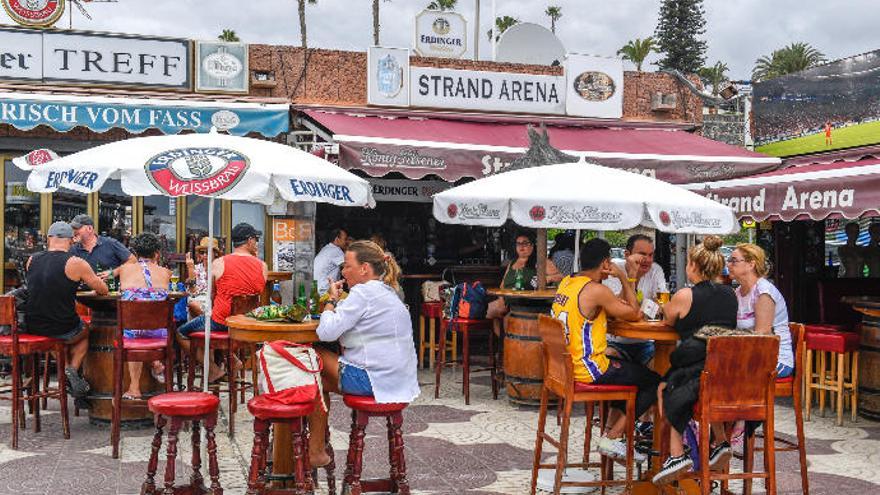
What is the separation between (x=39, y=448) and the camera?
702cm

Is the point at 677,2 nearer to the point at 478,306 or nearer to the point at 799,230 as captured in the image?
the point at 799,230

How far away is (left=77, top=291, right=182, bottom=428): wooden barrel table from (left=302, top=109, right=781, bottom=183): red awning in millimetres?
3521

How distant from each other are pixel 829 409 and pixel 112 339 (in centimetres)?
716

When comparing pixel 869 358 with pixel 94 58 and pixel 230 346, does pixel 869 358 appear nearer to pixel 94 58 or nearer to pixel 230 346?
pixel 230 346

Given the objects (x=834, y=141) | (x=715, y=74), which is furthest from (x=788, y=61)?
(x=834, y=141)

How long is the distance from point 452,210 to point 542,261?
1.73 meters

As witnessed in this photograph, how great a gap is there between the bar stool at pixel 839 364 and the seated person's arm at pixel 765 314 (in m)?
2.79

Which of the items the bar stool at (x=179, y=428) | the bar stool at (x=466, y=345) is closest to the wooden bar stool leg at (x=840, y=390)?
the bar stool at (x=466, y=345)

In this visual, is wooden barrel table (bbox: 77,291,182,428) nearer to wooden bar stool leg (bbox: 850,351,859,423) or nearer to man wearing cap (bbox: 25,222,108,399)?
man wearing cap (bbox: 25,222,108,399)

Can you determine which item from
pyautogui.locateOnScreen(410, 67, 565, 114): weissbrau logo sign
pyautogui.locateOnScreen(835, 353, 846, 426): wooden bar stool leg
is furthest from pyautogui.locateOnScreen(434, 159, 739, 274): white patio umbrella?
pyautogui.locateOnScreen(410, 67, 565, 114): weissbrau logo sign

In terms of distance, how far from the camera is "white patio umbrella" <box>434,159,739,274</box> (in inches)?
253

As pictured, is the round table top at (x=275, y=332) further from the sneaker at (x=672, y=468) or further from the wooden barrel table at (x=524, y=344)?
the wooden barrel table at (x=524, y=344)

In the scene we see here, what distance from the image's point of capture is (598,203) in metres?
6.42

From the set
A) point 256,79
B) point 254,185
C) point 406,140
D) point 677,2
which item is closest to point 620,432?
point 254,185
